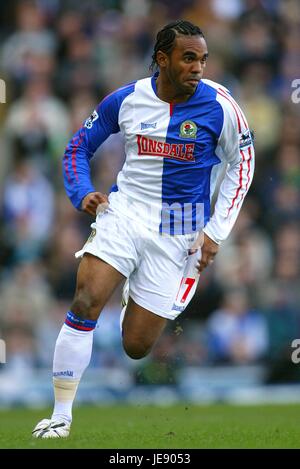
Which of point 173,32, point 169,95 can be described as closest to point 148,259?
point 169,95

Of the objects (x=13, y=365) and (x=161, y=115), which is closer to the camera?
(x=161, y=115)

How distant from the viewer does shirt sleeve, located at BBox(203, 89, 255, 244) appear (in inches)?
328

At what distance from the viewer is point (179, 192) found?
8438 mm

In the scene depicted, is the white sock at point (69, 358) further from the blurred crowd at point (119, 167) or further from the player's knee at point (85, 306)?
the blurred crowd at point (119, 167)

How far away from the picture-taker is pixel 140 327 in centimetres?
860

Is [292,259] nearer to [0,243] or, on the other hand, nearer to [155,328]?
[0,243]

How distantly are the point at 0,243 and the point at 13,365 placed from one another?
193 cm

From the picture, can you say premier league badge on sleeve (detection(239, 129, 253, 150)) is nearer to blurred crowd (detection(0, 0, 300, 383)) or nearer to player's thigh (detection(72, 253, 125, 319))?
player's thigh (detection(72, 253, 125, 319))

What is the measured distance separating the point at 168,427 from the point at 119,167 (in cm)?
627

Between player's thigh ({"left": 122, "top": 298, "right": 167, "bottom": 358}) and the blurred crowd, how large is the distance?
418 cm

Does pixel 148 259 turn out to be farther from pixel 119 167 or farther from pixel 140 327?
pixel 119 167

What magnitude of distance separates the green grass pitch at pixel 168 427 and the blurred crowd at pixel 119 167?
3.41 feet
